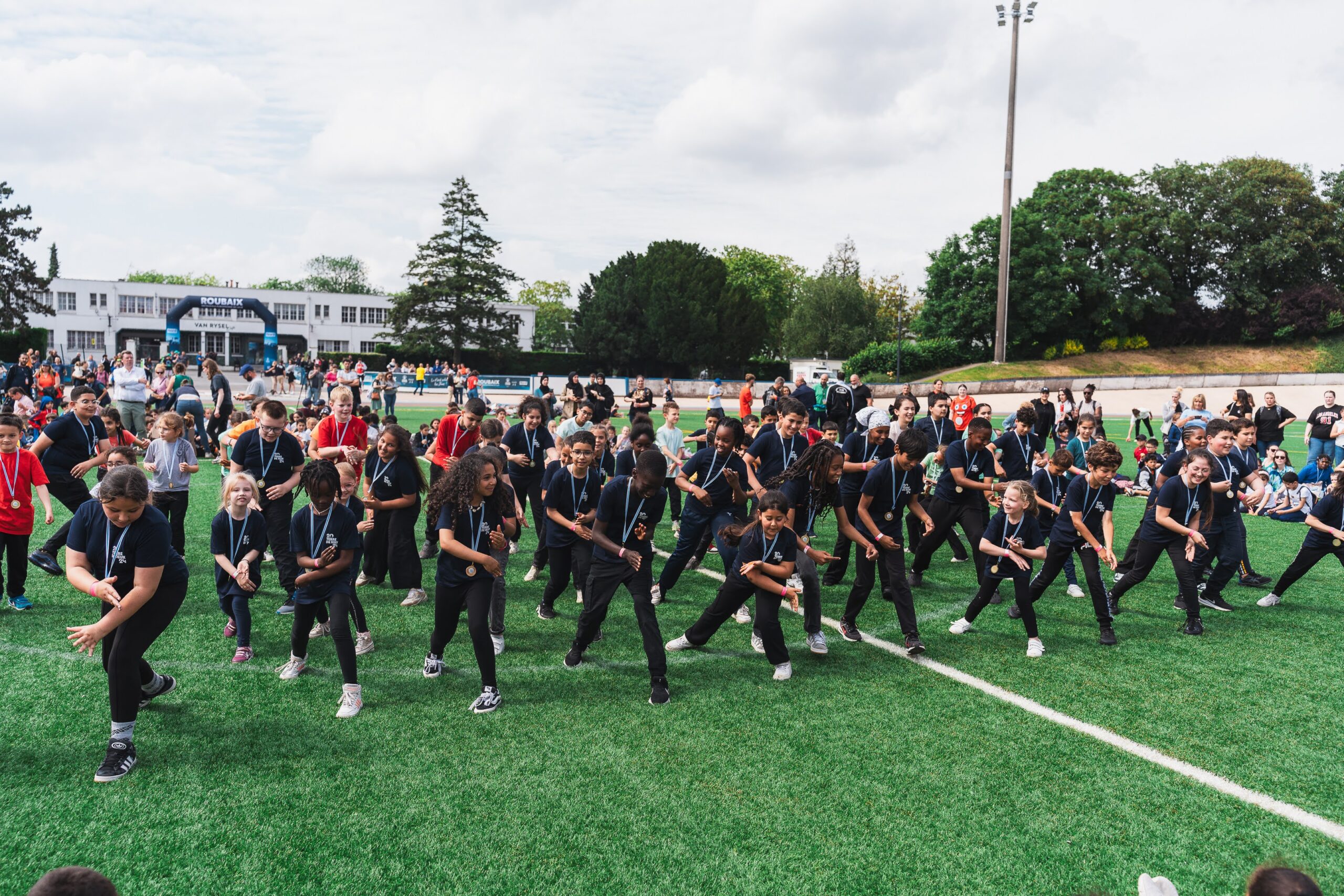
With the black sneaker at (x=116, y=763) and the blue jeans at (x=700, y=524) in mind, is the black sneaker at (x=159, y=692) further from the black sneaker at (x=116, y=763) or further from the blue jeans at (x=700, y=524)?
the blue jeans at (x=700, y=524)

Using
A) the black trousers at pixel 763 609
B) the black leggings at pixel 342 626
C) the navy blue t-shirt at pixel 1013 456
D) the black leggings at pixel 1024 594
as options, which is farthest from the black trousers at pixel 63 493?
the navy blue t-shirt at pixel 1013 456

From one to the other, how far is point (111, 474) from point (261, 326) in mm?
80817

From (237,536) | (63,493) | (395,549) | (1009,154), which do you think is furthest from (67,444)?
(1009,154)

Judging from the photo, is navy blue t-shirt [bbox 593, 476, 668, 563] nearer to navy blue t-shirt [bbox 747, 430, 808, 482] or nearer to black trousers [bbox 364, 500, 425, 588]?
navy blue t-shirt [bbox 747, 430, 808, 482]

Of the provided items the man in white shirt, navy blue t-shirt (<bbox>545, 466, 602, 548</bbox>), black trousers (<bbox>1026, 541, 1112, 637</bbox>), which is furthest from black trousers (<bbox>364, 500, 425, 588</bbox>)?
the man in white shirt

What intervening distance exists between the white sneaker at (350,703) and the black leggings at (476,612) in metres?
0.68

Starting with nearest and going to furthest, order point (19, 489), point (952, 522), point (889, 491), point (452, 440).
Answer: point (19, 489) < point (889, 491) < point (952, 522) < point (452, 440)

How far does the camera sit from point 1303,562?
8875 millimetres

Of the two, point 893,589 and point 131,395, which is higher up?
point 131,395

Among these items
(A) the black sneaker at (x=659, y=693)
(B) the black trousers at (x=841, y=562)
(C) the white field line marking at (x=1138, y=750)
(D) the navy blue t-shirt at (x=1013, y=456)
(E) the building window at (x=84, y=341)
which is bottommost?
(C) the white field line marking at (x=1138, y=750)

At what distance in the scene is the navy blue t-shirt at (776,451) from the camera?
Result: 8539 millimetres

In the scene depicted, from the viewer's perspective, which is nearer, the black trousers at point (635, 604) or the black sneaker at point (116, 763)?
the black sneaker at point (116, 763)

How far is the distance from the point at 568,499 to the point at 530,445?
2.59m

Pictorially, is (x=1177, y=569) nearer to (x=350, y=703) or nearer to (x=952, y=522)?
(x=952, y=522)
